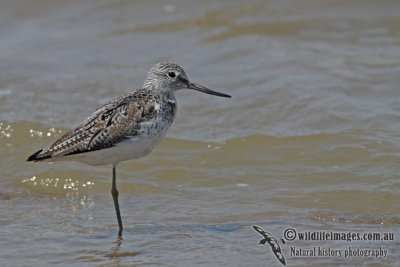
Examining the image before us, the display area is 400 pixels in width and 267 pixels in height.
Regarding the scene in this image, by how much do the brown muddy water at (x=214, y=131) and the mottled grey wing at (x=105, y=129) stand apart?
1.09 metres

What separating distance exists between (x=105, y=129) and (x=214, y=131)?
4321 mm

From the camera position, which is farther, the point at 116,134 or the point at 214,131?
the point at 214,131

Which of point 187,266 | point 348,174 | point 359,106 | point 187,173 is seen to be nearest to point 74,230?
point 187,266

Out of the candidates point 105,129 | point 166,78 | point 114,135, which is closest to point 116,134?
point 114,135

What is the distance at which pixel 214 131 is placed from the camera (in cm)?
1303

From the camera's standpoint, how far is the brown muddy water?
8.83 metres

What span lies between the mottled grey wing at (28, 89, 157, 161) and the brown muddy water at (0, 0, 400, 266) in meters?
1.09

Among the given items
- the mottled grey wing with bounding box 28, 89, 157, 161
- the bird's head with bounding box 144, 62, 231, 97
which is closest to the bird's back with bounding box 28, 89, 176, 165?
the mottled grey wing with bounding box 28, 89, 157, 161

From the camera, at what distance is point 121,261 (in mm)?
8211

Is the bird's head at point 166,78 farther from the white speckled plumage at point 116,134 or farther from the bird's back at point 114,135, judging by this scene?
the bird's back at point 114,135

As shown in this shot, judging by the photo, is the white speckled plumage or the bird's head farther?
the bird's head

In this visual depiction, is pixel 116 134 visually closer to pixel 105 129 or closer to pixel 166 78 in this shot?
pixel 105 129

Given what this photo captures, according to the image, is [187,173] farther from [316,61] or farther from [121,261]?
[316,61]

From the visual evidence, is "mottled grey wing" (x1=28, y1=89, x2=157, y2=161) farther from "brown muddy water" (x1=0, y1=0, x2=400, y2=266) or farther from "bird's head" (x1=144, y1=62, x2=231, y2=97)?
"brown muddy water" (x1=0, y1=0, x2=400, y2=266)
